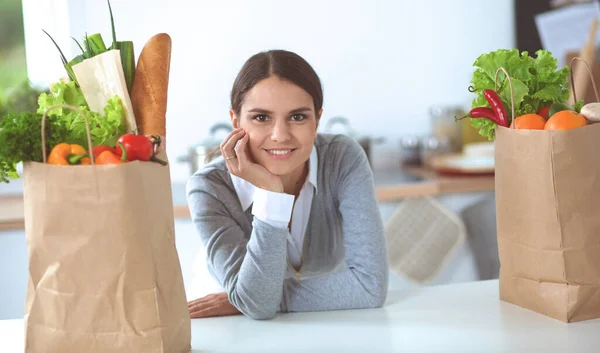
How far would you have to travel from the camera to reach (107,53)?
1109mm

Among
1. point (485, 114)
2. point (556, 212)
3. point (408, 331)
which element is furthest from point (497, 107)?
point (408, 331)

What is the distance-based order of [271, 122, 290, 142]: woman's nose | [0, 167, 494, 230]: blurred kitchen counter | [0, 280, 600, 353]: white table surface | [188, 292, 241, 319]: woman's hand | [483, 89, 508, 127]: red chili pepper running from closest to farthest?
[0, 280, 600, 353]: white table surface < [483, 89, 508, 127]: red chili pepper < [188, 292, 241, 319]: woman's hand < [271, 122, 290, 142]: woman's nose < [0, 167, 494, 230]: blurred kitchen counter

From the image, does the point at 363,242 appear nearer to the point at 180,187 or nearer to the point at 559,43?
the point at 180,187

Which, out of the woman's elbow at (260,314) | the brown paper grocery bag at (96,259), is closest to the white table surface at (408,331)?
the woman's elbow at (260,314)

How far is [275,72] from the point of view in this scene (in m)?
1.46

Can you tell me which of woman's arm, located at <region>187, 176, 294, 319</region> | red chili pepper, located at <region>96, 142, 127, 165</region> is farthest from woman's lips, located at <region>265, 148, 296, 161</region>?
red chili pepper, located at <region>96, 142, 127, 165</region>

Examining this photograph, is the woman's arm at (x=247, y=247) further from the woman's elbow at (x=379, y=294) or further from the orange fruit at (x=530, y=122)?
the orange fruit at (x=530, y=122)

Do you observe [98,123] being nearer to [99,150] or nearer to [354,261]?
[99,150]

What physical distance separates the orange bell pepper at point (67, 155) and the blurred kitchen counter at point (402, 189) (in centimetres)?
156

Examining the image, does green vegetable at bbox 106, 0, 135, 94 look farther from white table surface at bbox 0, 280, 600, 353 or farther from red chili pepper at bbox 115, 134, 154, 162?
white table surface at bbox 0, 280, 600, 353

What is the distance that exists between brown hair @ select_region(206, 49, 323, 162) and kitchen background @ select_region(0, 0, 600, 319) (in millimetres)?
1214

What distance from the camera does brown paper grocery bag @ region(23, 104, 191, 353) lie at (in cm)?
100

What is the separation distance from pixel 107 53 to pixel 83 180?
0.22 meters

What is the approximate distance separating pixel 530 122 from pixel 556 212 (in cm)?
14
